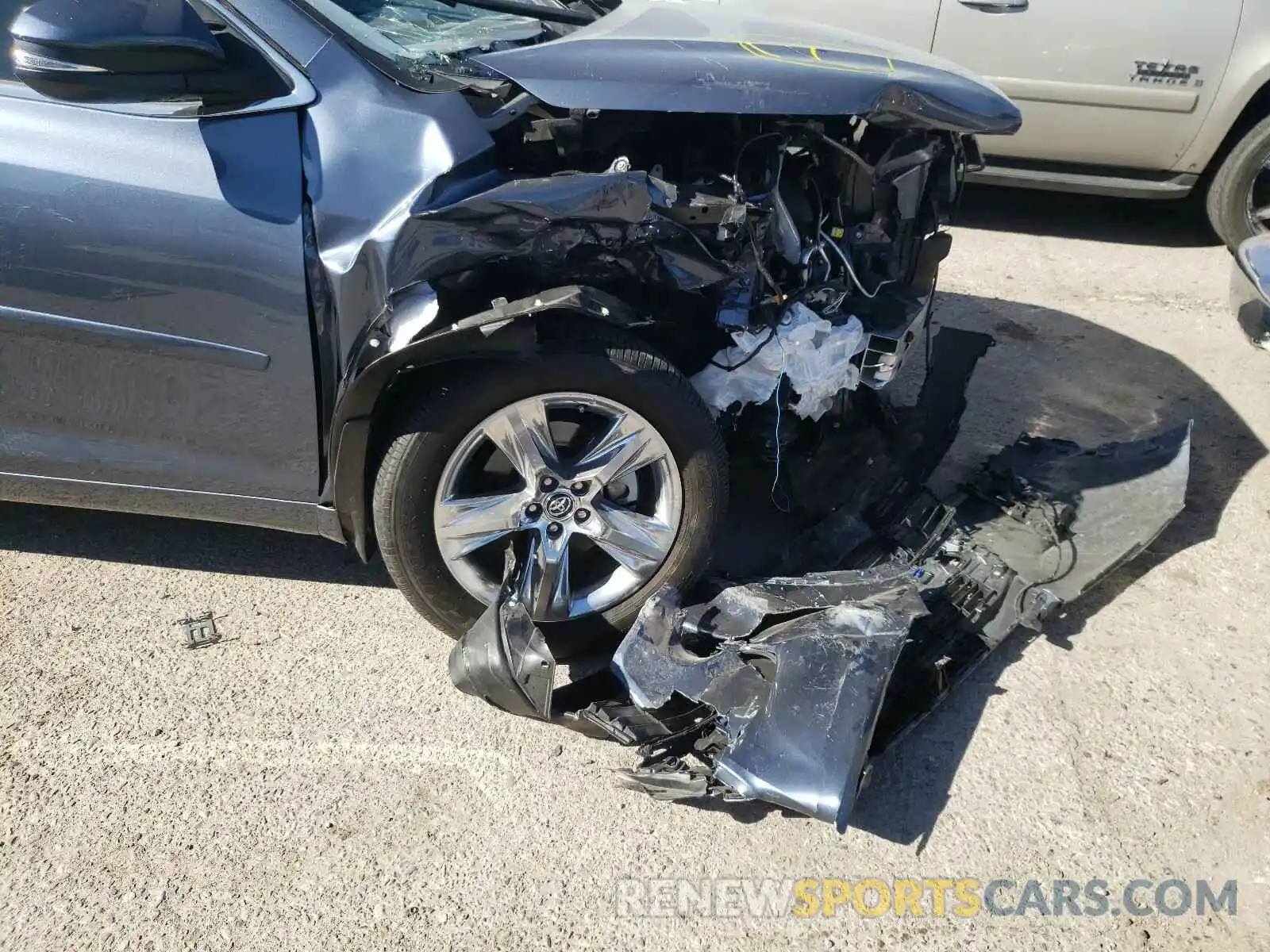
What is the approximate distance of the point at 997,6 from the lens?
4.95m

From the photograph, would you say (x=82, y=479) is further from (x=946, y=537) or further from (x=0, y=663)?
(x=946, y=537)

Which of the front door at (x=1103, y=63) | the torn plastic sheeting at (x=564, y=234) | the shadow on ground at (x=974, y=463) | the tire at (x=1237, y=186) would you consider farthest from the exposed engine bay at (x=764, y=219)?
the tire at (x=1237, y=186)

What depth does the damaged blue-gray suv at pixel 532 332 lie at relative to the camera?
2365 millimetres

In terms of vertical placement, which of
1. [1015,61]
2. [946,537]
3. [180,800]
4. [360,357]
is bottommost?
[180,800]

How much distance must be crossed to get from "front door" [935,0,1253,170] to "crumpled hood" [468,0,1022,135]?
2287 mm

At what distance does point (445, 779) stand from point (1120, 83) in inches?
180

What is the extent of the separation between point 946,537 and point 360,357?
5.65ft

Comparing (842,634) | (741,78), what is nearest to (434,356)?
(741,78)

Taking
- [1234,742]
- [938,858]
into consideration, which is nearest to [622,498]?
[938,858]

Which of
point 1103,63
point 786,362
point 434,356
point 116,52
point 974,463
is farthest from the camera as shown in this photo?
point 1103,63

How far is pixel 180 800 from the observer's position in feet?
7.90

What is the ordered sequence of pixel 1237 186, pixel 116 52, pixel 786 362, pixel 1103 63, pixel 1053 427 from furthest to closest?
pixel 1237 186 → pixel 1103 63 → pixel 1053 427 → pixel 786 362 → pixel 116 52

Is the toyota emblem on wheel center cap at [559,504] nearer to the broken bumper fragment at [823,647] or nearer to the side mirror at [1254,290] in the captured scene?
the broken bumper fragment at [823,647]

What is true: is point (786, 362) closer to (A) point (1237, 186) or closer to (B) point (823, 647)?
(B) point (823, 647)
